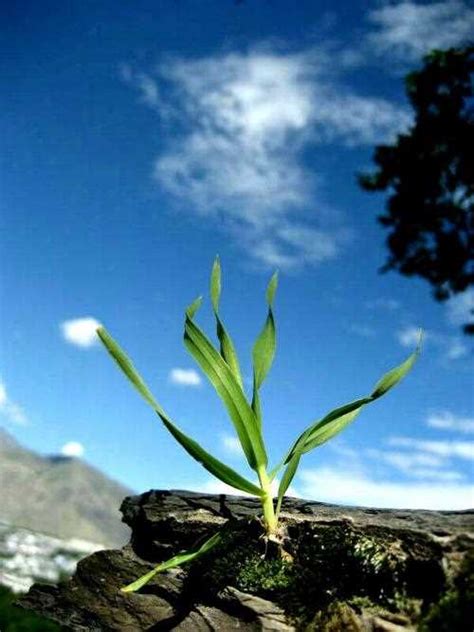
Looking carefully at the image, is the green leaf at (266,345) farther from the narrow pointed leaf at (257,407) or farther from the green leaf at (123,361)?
the green leaf at (123,361)

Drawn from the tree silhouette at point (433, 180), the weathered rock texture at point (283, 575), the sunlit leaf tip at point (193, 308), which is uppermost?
the tree silhouette at point (433, 180)

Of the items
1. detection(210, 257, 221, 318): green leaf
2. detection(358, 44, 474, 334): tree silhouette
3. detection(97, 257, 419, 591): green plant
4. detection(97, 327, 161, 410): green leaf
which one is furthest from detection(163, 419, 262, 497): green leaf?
detection(358, 44, 474, 334): tree silhouette

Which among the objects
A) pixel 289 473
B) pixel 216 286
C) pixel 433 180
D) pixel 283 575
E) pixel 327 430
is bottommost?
pixel 283 575

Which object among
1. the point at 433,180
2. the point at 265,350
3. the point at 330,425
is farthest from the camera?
the point at 433,180

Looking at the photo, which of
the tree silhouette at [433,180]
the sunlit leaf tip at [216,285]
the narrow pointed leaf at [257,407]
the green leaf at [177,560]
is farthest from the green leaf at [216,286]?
the tree silhouette at [433,180]

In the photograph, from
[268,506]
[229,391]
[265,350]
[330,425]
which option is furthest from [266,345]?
[268,506]

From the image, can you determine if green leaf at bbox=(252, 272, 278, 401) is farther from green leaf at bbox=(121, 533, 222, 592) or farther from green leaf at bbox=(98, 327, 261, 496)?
green leaf at bbox=(121, 533, 222, 592)

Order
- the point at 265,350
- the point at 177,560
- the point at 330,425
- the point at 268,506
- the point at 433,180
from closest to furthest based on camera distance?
the point at 177,560 < the point at 268,506 < the point at 330,425 < the point at 265,350 < the point at 433,180

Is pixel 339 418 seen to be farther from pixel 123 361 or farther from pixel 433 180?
pixel 433 180
